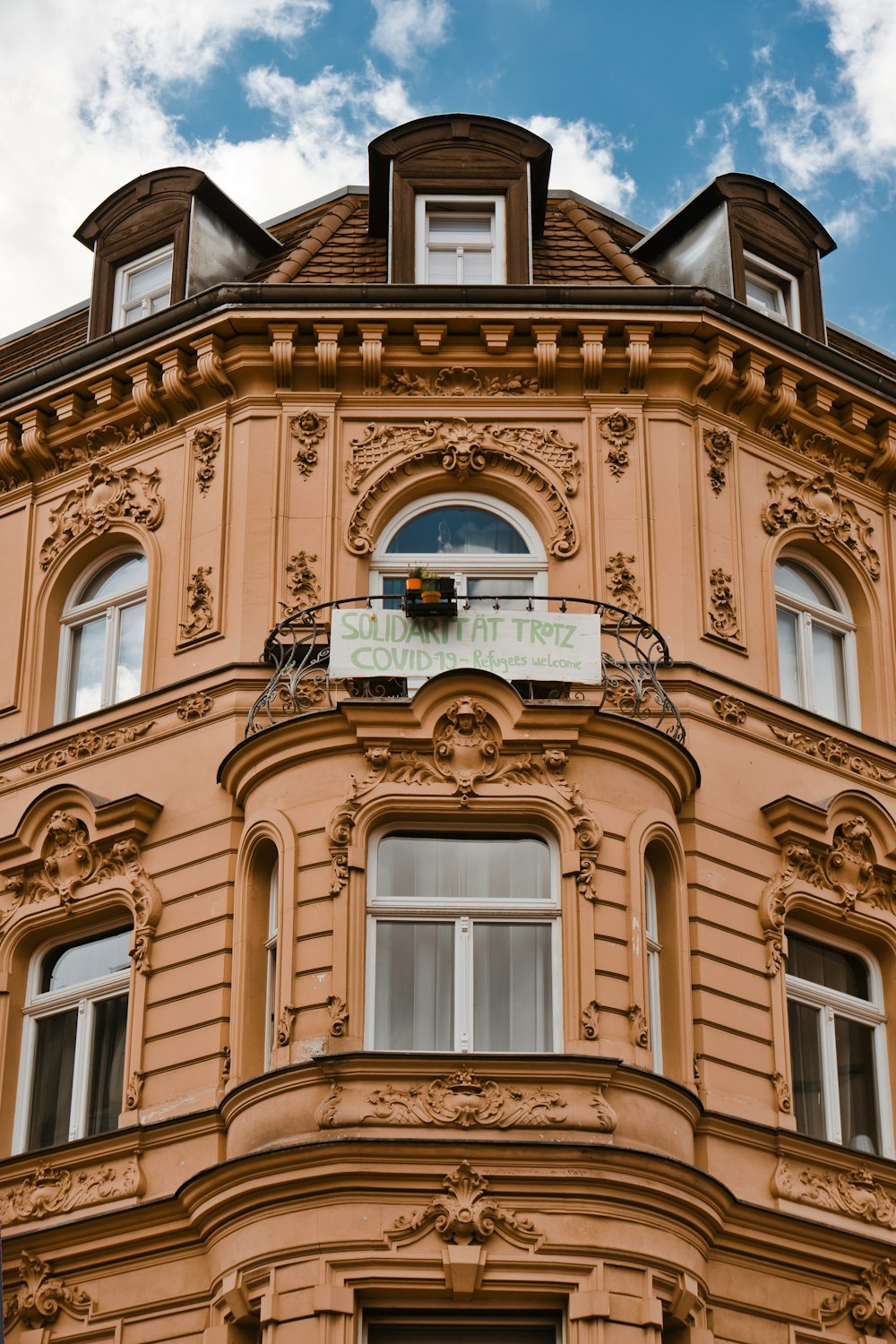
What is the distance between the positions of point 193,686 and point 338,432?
323 cm

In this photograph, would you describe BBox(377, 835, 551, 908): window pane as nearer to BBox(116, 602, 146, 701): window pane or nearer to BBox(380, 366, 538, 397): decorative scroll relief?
BBox(116, 602, 146, 701): window pane

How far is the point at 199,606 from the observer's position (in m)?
24.0

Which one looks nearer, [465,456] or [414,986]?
[414,986]

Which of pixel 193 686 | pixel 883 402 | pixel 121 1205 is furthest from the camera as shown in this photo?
pixel 883 402

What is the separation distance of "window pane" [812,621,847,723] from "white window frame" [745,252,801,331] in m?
4.01

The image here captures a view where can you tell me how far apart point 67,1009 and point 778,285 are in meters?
11.9

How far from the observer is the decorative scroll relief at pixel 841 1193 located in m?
21.4

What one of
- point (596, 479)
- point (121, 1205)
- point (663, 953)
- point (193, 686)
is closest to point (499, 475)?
point (596, 479)

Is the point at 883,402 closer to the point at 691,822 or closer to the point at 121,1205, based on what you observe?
the point at 691,822

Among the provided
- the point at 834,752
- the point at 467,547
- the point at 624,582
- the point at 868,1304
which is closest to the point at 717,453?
the point at 624,582

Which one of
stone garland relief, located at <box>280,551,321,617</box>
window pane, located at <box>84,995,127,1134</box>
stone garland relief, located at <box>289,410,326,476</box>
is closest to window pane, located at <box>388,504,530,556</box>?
stone garland relief, located at <box>280,551,321,617</box>

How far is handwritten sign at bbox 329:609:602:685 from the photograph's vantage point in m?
22.0

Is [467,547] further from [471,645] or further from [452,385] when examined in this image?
[471,645]

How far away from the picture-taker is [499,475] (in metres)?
24.4
